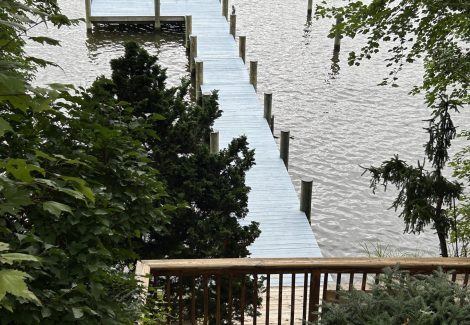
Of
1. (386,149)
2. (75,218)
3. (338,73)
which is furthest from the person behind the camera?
(338,73)

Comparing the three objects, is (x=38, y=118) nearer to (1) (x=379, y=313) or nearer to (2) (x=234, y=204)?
(1) (x=379, y=313)

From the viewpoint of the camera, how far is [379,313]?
426 centimetres

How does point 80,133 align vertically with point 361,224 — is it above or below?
above

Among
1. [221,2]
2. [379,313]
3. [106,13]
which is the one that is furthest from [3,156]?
[221,2]

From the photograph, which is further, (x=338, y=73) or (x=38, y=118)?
(x=338, y=73)

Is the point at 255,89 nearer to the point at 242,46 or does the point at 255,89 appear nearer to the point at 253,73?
the point at 253,73

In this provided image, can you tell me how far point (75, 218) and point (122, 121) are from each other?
1.39 m

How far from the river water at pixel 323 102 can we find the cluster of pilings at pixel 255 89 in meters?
0.87

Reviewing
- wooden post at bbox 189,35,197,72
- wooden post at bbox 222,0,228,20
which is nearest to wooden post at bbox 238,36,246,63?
wooden post at bbox 189,35,197,72

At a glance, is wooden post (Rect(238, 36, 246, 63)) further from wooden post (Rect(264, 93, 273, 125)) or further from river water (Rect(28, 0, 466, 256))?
wooden post (Rect(264, 93, 273, 125))

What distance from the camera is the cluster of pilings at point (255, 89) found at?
47.9ft

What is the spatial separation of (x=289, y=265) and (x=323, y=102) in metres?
18.7

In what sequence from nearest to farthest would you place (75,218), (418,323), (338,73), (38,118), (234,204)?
1. (75,218)
2. (38,118)
3. (418,323)
4. (234,204)
5. (338,73)

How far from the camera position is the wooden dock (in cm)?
1390
